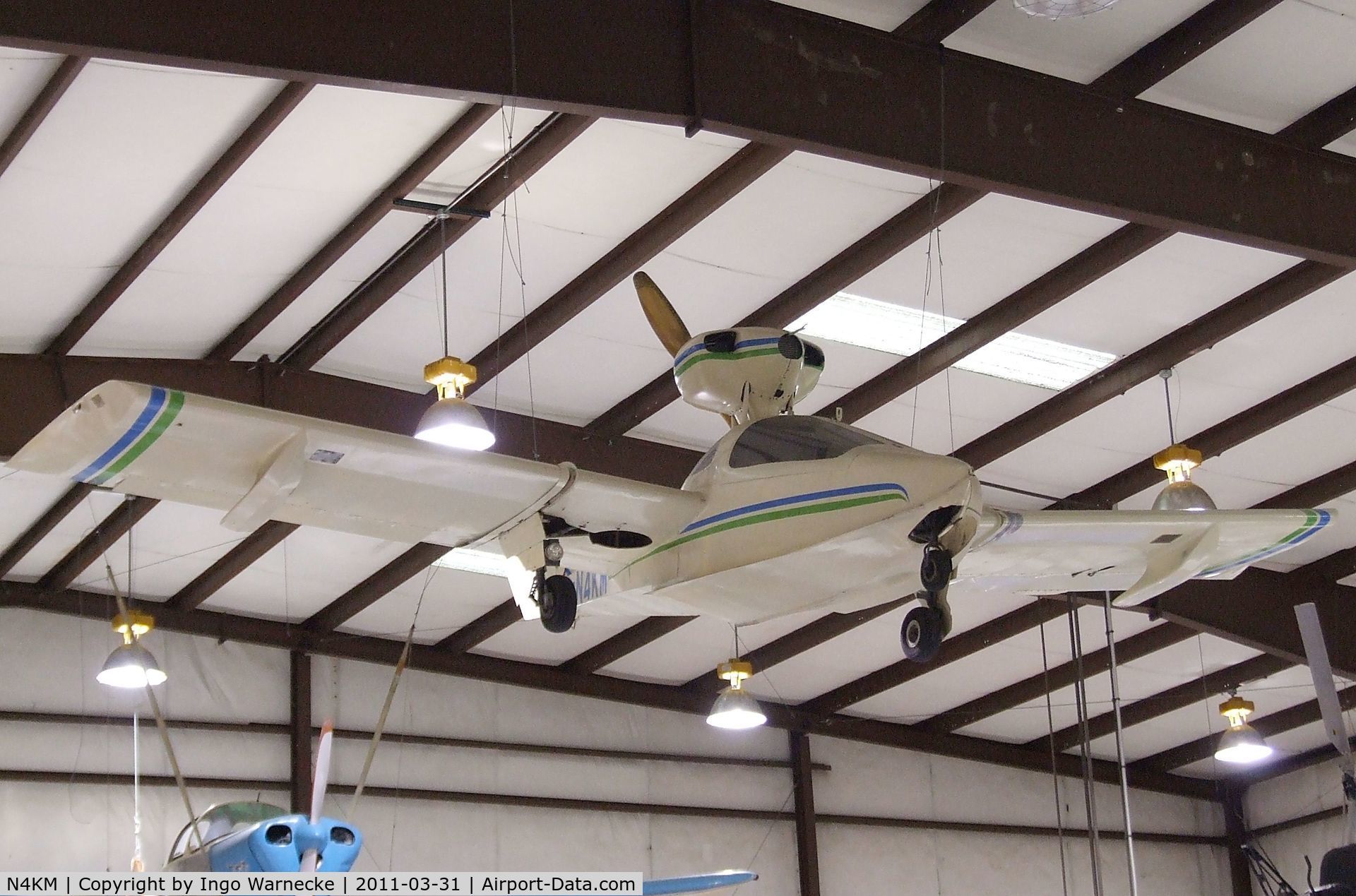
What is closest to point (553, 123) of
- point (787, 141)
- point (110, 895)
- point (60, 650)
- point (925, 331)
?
point (787, 141)

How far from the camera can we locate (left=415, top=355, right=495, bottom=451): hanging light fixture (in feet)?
28.9

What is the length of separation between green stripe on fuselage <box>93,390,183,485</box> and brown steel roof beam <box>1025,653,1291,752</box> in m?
12.9

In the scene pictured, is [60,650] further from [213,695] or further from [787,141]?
[787,141]

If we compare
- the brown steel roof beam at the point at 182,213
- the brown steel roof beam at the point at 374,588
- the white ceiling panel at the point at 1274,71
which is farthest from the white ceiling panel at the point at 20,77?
the brown steel roof beam at the point at 374,588

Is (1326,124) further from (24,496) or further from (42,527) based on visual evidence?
(42,527)

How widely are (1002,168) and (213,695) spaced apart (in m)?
9.47

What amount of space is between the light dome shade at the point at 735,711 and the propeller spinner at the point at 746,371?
710 centimetres

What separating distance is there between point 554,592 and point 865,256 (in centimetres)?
420

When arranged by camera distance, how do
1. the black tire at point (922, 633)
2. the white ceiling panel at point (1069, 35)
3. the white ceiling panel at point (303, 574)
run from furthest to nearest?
1. the white ceiling panel at point (303, 574)
2. the white ceiling panel at point (1069, 35)
3. the black tire at point (922, 633)

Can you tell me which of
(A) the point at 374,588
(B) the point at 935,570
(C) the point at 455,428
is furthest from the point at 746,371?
(A) the point at 374,588

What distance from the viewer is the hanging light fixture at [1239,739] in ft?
52.5

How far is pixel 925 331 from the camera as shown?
1123cm

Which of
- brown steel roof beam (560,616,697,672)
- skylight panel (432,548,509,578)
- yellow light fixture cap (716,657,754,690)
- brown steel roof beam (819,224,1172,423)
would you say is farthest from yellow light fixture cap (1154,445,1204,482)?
brown steel roof beam (560,616,697,672)

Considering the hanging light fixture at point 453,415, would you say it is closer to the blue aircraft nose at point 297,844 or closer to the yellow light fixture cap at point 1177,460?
the blue aircraft nose at point 297,844
